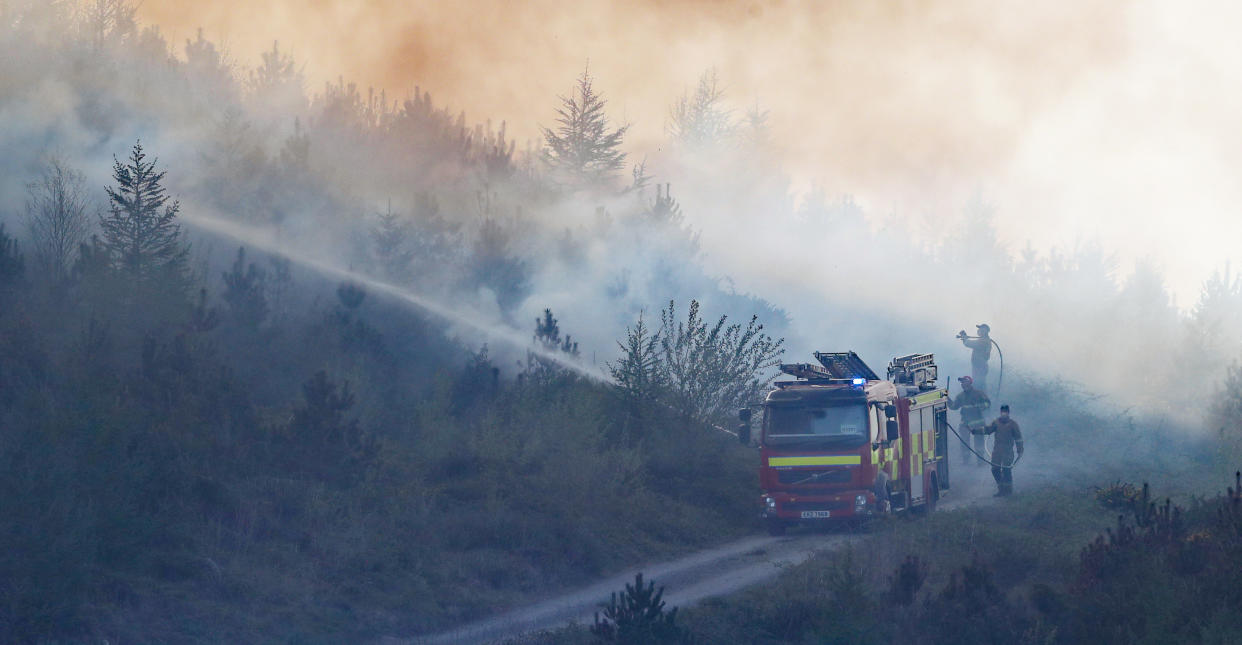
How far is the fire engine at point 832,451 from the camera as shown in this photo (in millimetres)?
22656

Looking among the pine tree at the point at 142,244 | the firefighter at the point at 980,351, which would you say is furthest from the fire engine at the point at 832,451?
the pine tree at the point at 142,244

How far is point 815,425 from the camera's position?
23172 mm

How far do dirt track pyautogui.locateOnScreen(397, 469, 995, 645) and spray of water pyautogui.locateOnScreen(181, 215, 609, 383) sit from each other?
16.0 meters

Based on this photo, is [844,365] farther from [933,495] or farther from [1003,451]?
[1003,451]

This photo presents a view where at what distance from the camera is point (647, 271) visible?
50656 mm

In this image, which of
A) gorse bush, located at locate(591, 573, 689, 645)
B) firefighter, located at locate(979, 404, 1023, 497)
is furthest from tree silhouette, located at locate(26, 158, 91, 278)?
firefighter, located at locate(979, 404, 1023, 497)

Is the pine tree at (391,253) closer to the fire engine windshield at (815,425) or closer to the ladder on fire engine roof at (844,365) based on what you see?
the ladder on fire engine roof at (844,365)

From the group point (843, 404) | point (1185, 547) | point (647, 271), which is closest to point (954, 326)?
point (647, 271)

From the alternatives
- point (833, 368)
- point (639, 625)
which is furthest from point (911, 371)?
point (639, 625)

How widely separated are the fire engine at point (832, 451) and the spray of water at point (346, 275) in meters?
15.2

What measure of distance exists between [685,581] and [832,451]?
16.1ft

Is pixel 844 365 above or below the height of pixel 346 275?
below

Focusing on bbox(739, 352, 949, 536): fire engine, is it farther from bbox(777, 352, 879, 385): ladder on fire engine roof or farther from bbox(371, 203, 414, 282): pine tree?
bbox(371, 203, 414, 282): pine tree

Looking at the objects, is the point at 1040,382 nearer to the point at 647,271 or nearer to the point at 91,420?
the point at 647,271
